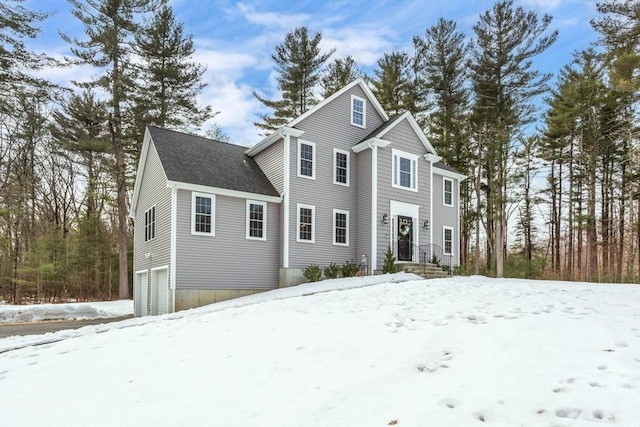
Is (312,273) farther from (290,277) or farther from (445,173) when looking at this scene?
(445,173)

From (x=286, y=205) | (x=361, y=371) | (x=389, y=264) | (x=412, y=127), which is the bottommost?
(x=361, y=371)

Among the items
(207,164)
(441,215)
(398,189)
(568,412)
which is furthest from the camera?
(441,215)

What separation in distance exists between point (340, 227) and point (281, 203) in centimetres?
273

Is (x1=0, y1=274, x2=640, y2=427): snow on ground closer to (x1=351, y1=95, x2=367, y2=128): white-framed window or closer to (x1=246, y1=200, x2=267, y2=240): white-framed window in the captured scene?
(x1=246, y1=200, x2=267, y2=240): white-framed window

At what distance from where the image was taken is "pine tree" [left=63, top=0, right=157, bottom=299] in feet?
68.9

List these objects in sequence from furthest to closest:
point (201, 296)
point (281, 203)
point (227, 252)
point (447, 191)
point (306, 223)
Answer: point (447, 191) → point (306, 223) → point (281, 203) → point (227, 252) → point (201, 296)

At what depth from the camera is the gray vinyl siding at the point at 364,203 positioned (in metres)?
16.4

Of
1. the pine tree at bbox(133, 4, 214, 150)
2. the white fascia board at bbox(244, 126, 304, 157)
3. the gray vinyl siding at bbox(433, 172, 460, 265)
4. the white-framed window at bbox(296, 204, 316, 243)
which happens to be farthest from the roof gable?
the pine tree at bbox(133, 4, 214, 150)

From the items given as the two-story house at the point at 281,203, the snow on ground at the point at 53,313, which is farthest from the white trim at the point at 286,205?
the snow on ground at the point at 53,313

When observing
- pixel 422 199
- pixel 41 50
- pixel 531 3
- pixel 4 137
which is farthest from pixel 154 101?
pixel 531 3

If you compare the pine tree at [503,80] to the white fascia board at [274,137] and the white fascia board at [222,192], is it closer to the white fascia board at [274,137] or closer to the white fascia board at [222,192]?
the white fascia board at [274,137]

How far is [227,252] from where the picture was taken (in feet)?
46.5

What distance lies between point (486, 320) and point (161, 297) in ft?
39.6

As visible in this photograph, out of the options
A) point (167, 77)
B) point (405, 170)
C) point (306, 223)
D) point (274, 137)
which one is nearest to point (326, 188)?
point (306, 223)
